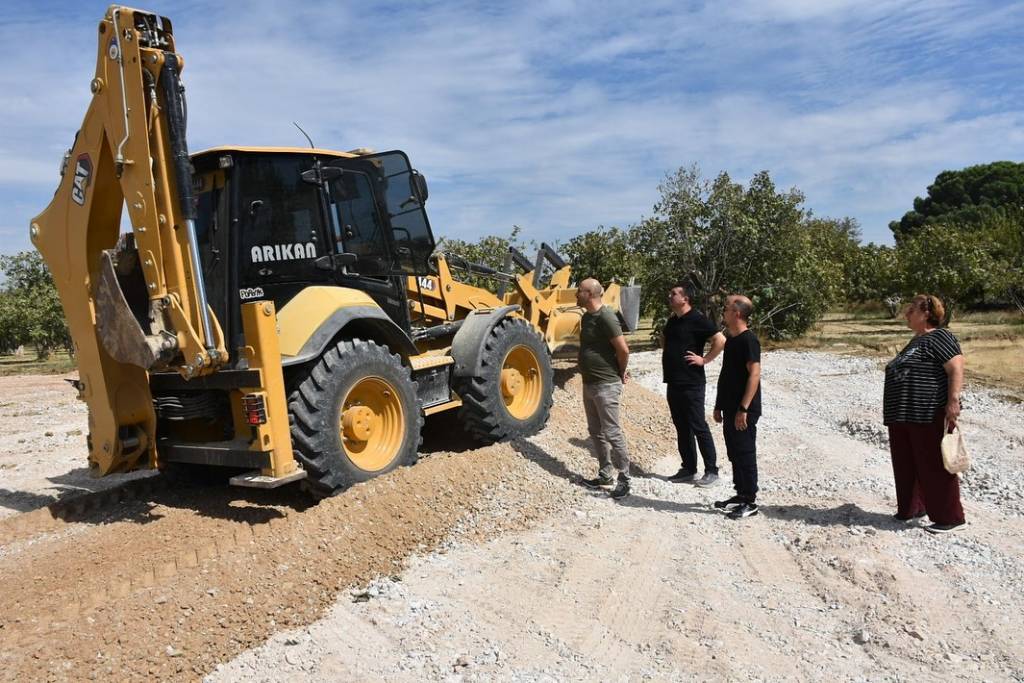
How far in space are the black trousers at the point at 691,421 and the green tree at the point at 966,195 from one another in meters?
41.1

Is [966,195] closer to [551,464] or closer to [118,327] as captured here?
[551,464]

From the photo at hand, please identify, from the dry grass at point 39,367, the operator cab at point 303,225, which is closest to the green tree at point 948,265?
the operator cab at point 303,225

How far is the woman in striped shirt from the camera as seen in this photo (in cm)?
481

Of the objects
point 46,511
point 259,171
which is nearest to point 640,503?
point 259,171

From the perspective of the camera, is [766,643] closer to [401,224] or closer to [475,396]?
[475,396]

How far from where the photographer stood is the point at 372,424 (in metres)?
5.76

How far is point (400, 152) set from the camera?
6.21 metres

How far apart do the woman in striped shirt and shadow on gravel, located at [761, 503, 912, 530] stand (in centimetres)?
19

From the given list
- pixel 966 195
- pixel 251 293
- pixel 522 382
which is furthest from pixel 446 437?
pixel 966 195

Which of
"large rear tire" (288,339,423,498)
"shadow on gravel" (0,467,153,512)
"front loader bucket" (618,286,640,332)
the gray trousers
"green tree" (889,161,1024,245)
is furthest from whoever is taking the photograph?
"green tree" (889,161,1024,245)

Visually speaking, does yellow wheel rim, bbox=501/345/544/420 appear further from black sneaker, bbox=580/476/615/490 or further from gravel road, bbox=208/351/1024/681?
black sneaker, bbox=580/476/615/490

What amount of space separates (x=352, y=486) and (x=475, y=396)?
70.7 inches

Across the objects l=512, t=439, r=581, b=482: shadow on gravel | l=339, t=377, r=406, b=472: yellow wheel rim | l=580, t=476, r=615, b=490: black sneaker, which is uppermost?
l=339, t=377, r=406, b=472: yellow wheel rim

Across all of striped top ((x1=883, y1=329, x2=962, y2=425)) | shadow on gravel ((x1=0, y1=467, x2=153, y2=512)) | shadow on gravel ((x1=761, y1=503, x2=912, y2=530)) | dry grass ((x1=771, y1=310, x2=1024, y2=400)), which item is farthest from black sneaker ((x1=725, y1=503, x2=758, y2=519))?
dry grass ((x1=771, y1=310, x2=1024, y2=400))
